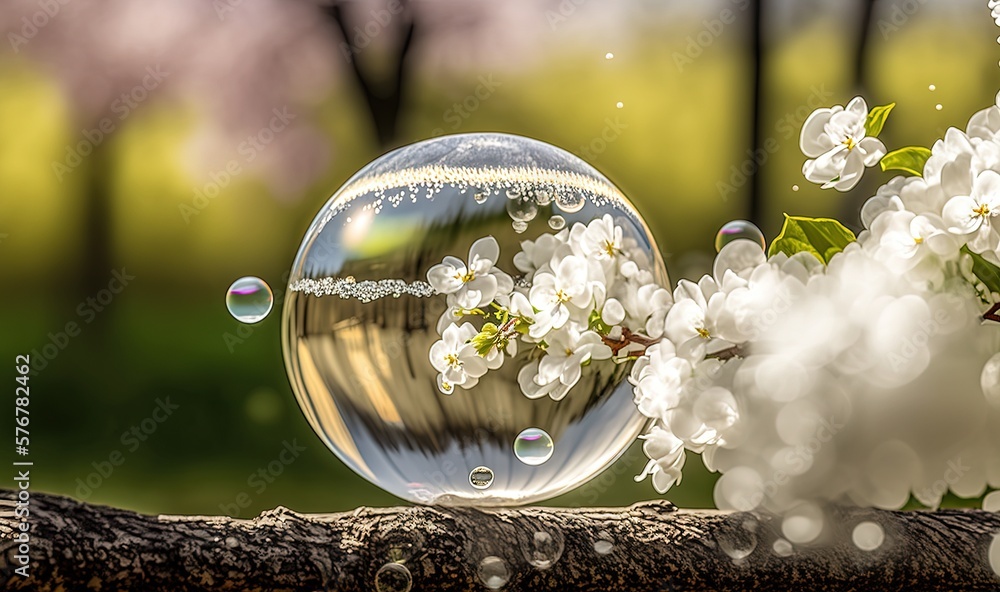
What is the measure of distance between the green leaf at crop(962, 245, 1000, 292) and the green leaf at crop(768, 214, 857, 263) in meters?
0.08

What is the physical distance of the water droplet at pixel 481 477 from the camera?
41.9 inches

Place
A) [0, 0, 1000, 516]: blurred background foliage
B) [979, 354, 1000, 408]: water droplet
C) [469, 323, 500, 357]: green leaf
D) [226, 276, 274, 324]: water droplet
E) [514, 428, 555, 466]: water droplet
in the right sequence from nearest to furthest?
[979, 354, 1000, 408]: water droplet, [469, 323, 500, 357]: green leaf, [514, 428, 555, 466]: water droplet, [226, 276, 274, 324]: water droplet, [0, 0, 1000, 516]: blurred background foliage

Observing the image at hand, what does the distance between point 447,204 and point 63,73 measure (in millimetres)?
2533

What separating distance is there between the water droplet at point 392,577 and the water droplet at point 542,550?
0.12 metres

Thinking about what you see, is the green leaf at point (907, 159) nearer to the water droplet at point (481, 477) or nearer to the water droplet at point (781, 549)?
the water droplet at point (781, 549)

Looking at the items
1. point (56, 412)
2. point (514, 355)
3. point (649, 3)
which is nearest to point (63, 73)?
point (56, 412)

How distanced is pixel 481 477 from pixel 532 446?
2.7 inches

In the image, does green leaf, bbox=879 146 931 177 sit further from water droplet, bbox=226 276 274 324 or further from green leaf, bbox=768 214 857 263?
water droplet, bbox=226 276 274 324

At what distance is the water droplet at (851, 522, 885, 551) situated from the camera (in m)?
0.96

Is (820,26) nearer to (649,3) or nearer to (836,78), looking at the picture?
(836,78)

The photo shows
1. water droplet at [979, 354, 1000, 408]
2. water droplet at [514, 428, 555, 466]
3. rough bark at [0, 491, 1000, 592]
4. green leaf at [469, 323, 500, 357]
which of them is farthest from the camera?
water droplet at [514, 428, 555, 466]

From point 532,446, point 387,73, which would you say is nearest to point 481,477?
point 532,446

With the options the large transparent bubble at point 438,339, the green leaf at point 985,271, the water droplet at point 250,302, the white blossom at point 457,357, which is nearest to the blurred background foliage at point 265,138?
the water droplet at point 250,302

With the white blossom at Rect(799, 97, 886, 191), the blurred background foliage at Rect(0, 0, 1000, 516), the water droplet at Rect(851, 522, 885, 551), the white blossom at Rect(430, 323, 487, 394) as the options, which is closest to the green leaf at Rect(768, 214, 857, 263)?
the white blossom at Rect(799, 97, 886, 191)
